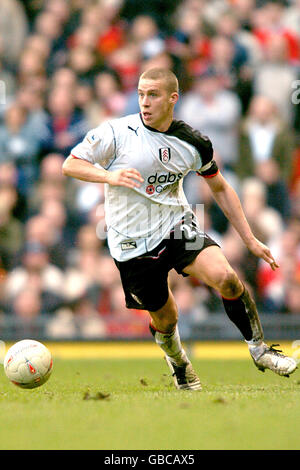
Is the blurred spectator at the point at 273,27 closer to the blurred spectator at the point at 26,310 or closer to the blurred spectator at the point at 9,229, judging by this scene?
the blurred spectator at the point at 9,229

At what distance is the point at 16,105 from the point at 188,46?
2.62m

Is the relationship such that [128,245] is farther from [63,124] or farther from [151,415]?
[63,124]

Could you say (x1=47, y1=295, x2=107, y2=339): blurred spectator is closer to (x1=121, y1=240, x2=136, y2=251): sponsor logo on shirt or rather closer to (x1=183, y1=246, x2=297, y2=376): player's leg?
(x1=121, y1=240, x2=136, y2=251): sponsor logo on shirt

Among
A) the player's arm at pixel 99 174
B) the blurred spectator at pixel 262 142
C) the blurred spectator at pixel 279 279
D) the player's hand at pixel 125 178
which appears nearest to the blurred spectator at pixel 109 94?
the blurred spectator at pixel 262 142

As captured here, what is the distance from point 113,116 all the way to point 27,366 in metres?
7.02

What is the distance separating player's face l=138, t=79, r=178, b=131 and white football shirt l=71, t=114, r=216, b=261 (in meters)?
0.12

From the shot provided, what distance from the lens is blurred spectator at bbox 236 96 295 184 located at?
1353cm

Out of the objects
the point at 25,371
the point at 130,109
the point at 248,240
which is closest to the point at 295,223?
the point at 130,109

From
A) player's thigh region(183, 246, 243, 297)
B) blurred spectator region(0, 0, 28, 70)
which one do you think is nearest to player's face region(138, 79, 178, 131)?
player's thigh region(183, 246, 243, 297)

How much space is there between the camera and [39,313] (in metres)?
12.8

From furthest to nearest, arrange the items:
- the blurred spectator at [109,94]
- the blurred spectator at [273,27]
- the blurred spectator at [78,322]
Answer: the blurred spectator at [273,27] → the blurred spectator at [109,94] → the blurred spectator at [78,322]

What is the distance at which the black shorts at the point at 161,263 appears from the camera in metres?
7.59

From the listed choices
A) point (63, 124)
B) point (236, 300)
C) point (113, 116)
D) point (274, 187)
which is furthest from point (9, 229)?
point (236, 300)
